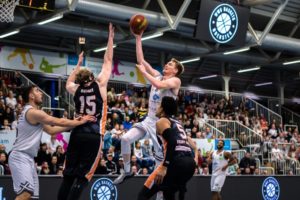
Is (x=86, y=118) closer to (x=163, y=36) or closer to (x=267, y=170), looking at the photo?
(x=267, y=170)

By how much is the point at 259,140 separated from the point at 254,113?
4.33 meters

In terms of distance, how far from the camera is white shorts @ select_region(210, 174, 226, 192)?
15.5 meters

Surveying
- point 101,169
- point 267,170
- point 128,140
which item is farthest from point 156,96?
point 267,170

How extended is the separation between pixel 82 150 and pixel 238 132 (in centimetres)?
1799

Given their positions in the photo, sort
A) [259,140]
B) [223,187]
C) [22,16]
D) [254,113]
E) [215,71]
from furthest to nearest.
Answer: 1. [215,71]
2. [254,113]
3. [259,140]
4. [22,16]
5. [223,187]

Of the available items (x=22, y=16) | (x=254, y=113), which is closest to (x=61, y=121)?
(x=22, y=16)

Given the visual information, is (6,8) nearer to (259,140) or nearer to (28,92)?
(28,92)

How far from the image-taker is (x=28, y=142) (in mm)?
7656

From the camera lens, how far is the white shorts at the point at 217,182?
611 inches

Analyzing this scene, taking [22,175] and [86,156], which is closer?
[22,175]

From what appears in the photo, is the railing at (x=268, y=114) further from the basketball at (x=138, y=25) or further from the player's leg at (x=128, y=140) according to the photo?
the basketball at (x=138, y=25)

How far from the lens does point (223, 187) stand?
53.8 feet

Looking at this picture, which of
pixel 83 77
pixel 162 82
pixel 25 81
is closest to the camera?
pixel 83 77

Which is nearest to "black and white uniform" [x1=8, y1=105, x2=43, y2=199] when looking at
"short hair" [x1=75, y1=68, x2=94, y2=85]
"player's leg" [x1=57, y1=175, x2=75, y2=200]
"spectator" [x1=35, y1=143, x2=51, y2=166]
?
"player's leg" [x1=57, y1=175, x2=75, y2=200]
